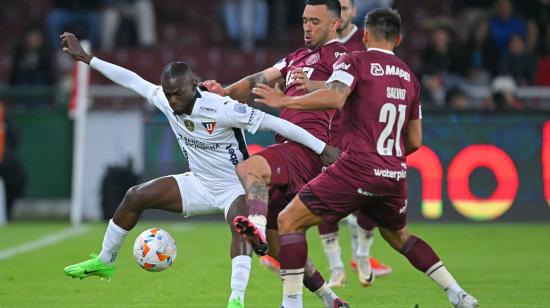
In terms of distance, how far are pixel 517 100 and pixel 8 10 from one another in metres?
9.77

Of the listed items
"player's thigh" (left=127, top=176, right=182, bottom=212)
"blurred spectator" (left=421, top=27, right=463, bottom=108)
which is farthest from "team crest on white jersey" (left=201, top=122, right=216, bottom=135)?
"blurred spectator" (left=421, top=27, right=463, bottom=108)

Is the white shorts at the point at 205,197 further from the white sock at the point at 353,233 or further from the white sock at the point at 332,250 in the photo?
the white sock at the point at 353,233

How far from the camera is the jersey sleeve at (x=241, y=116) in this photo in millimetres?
8422

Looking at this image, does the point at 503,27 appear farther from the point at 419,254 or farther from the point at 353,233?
the point at 419,254

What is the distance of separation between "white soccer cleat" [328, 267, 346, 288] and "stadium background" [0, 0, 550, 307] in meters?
2.56

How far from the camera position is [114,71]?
29.8 ft

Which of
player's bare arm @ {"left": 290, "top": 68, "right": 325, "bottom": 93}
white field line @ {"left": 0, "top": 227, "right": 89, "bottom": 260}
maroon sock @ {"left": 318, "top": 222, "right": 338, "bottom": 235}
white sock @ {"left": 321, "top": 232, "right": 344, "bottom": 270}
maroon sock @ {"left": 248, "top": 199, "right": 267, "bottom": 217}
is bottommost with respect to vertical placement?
white field line @ {"left": 0, "top": 227, "right": 89, "bottom": 260}

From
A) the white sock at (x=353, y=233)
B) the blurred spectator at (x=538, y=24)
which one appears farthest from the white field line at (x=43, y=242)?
the blurred spectator at (x=538, y=24)

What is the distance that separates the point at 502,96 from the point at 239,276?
32.4 feet

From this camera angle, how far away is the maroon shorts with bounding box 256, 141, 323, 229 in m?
8.59

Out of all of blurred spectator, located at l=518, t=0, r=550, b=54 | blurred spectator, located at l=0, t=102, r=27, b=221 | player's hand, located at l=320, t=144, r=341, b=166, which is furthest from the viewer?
blurred spectator, located at l=518, t=0, r=550, b=54

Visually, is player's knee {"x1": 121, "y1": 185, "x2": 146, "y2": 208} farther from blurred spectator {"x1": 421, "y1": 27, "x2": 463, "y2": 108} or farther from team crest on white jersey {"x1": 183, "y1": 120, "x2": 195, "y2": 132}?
blurred spectator {"x1": 421, "y1": 27, "x2": 463, "y2": 108}

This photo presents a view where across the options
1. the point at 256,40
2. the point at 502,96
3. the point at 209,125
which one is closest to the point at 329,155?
the point at 209,125

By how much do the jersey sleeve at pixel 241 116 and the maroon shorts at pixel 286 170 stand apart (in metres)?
0.28
